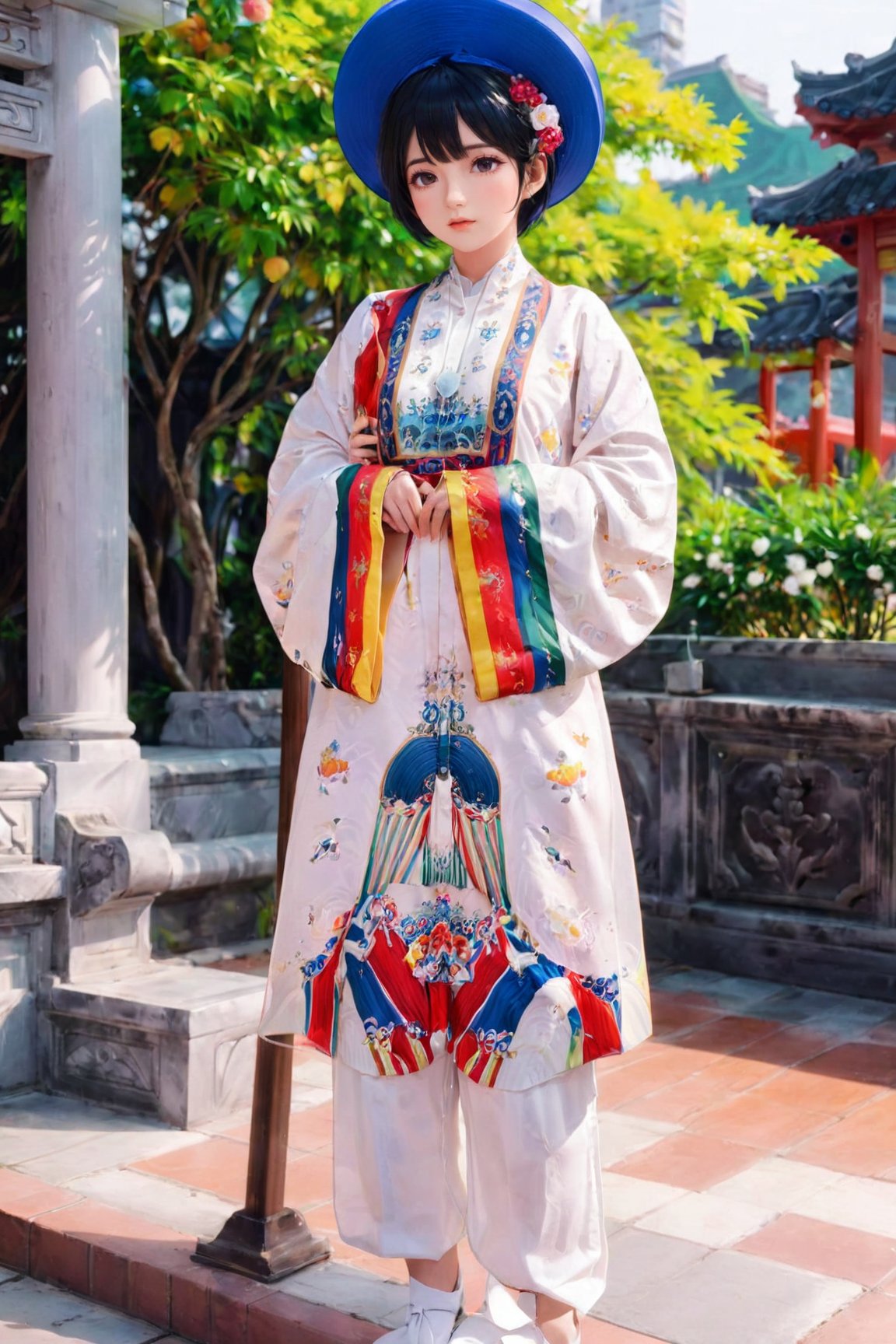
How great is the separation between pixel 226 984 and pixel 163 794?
1.29 meters

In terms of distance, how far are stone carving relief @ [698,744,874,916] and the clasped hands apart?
2.86 meters

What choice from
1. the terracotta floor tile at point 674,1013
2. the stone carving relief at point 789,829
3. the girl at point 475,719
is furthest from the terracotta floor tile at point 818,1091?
the girl at point 475,719

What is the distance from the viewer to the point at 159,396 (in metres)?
5.76

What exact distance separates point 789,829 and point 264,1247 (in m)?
2.73

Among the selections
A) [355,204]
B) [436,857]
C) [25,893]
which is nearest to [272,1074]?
[436,857]

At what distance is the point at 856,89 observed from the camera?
10164 millimetres

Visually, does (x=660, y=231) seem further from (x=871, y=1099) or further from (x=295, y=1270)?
(x=295, y=1270)

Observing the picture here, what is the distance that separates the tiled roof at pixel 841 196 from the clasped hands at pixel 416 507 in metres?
9.05

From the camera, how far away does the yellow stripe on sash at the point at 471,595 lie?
218cm

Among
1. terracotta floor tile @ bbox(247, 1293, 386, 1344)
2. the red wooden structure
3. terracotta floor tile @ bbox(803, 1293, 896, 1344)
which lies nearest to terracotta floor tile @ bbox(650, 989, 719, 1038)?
terracotta floor tile @ bbox(803, 1293, 896, 1344)

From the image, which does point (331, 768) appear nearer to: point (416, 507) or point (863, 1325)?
point (416, 507)

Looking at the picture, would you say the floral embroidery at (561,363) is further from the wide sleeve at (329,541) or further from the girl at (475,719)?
the wide sleeve at (329,541)

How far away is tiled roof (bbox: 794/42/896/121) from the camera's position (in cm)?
1008

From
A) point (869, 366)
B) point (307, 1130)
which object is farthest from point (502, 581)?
point (869, 366)
